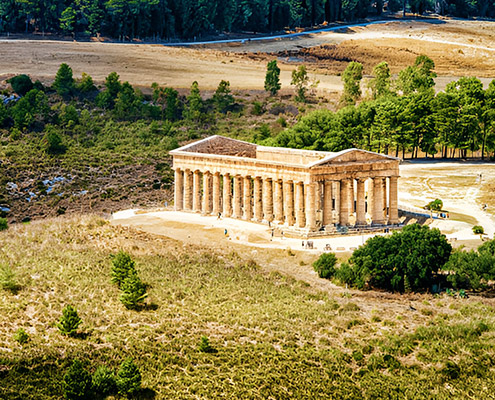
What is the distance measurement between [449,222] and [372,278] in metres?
19.2

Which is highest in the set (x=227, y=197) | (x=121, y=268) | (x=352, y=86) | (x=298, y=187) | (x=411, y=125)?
(x=352, y=86)

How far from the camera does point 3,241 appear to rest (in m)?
103

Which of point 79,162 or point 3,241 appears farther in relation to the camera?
point 79,162

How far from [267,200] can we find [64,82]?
75.4m

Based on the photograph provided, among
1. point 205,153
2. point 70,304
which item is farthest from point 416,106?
point 70,304

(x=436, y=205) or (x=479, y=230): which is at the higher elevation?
(x=436, y=205)

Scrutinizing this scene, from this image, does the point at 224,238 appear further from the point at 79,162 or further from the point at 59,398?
the point at 79,162

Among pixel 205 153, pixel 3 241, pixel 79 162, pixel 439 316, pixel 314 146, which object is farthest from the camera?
pixel 79 162

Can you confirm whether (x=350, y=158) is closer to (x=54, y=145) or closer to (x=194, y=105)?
(x=54, y=145)

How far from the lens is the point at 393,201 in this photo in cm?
10606

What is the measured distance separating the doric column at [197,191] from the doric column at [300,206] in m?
17.2

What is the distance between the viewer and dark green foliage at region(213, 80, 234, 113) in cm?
17162

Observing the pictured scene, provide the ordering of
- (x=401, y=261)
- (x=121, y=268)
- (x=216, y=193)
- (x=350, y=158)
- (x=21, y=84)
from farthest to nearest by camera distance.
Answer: (x=21, y=84)
(x=216, y=193)
(x=350, y=158)
(x=121, y=268)
(x=401, y=261)

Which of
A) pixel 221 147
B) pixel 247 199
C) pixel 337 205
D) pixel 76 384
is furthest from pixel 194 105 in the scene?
pixel 76 384
